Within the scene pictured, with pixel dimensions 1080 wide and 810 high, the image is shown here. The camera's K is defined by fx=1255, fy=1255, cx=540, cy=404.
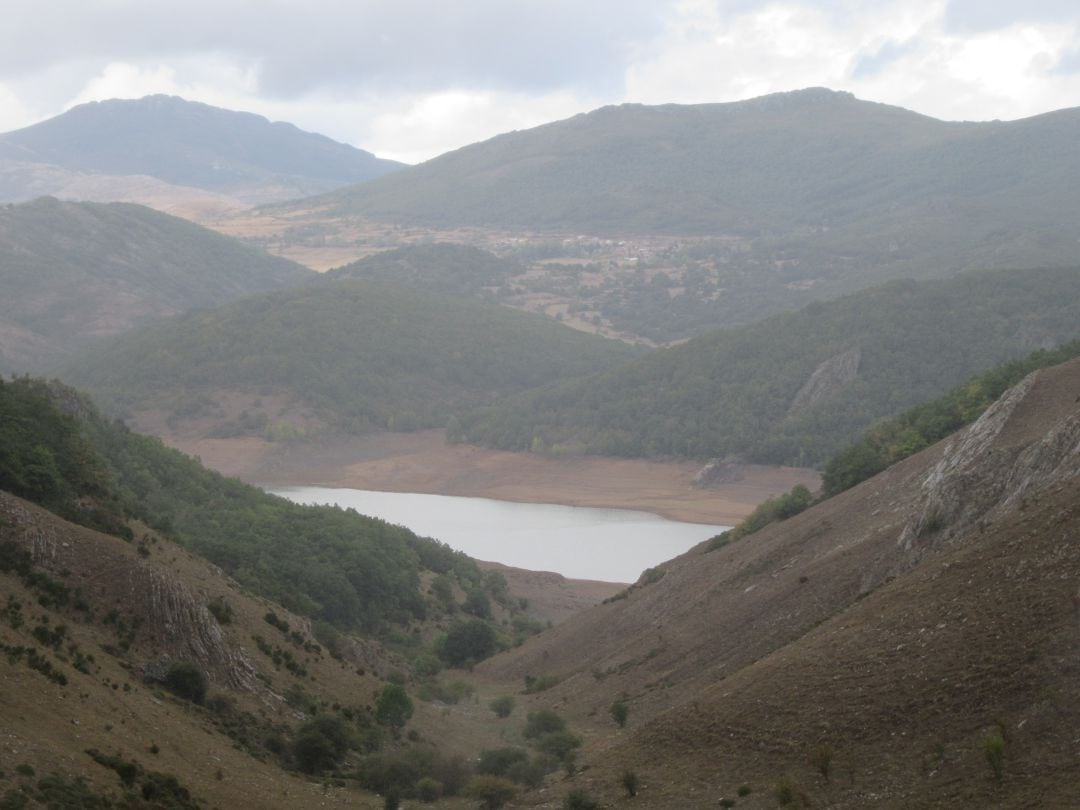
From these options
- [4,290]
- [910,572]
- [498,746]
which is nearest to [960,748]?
[910,572]

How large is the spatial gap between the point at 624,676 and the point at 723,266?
16524 centimetres

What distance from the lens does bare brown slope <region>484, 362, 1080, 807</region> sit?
1602 cm

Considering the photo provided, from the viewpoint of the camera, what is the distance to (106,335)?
152375 millimetres

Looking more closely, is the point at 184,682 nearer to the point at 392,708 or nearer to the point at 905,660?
the point at 392,708

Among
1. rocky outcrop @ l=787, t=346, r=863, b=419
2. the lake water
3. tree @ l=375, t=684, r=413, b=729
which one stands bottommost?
the lake water

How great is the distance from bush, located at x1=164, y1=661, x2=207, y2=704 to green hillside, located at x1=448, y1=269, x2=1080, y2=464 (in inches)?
2994

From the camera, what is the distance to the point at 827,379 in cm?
10356

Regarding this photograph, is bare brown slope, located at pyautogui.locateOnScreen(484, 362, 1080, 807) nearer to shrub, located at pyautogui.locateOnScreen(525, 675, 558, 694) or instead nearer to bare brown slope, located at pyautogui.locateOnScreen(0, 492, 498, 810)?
shrub, located at pyautogui.locateOnScreen(525, 675, 558, 694)

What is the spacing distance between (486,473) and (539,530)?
79.8 feet

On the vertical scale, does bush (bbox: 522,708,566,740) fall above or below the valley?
below

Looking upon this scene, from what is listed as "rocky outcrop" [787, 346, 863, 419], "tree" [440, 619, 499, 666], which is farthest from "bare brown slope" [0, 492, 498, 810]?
"rocky outcrop" [787, 346, 863, 419]

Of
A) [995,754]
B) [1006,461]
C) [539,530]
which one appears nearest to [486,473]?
[539,530]

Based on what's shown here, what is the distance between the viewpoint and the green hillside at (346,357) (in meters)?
119

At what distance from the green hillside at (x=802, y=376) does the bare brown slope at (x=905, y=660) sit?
6698 cm
